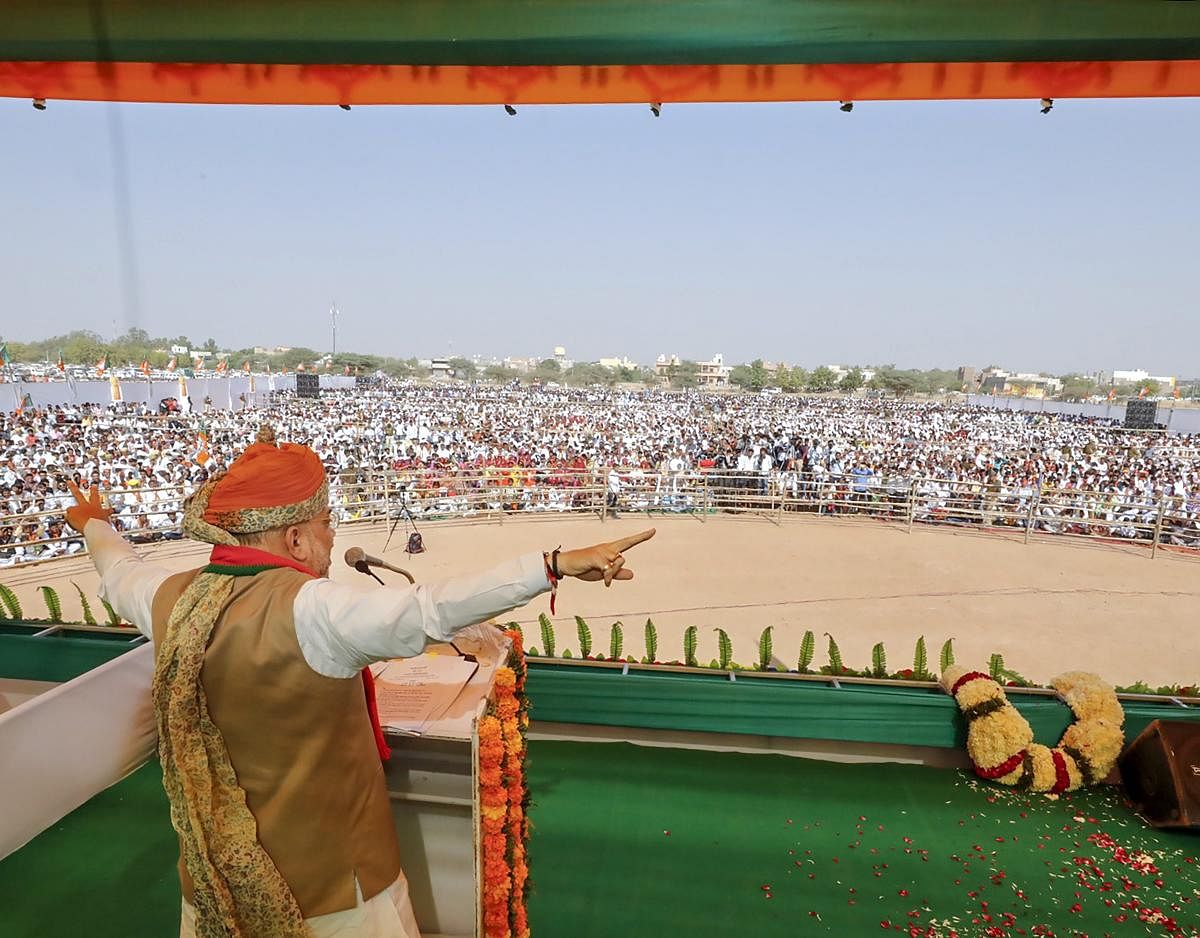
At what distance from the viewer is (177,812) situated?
1000mm

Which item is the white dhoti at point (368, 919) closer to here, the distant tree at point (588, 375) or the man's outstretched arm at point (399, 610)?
the man's outstretched arm at point (399, 610)

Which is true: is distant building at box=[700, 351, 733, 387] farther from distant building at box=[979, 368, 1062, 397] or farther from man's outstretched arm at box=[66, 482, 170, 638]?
man's outstretched arm at box=[66, 482, 170, 638]

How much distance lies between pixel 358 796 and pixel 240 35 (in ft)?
5.55

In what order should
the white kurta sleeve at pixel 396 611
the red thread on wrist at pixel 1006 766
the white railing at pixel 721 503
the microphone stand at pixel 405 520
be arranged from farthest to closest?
the white railing at pixel 721 503, the microphone stand at pixel 405 520, the red thread on wrist at pixel 1006 766, the white kurta sleeve at pixel 396 611

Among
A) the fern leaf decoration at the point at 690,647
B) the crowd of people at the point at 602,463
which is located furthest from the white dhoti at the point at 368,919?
the crowd of people at the point at 602,463

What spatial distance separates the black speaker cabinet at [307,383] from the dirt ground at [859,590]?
8.77 feet

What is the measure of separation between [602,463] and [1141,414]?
8122 mm

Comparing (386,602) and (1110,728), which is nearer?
(386,602)

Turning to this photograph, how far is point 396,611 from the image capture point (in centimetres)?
77

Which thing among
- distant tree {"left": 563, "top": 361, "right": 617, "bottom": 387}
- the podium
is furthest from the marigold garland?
distant tree {"left": 563, "top": 361, "right": 617, "bottom": 387}

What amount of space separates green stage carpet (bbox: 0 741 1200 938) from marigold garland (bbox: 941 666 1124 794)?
0.31 feet

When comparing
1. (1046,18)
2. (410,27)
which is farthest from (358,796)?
(1046,18)

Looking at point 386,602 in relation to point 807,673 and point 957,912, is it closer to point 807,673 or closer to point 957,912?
point 957,912

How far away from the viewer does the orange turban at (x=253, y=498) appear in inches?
38.2
